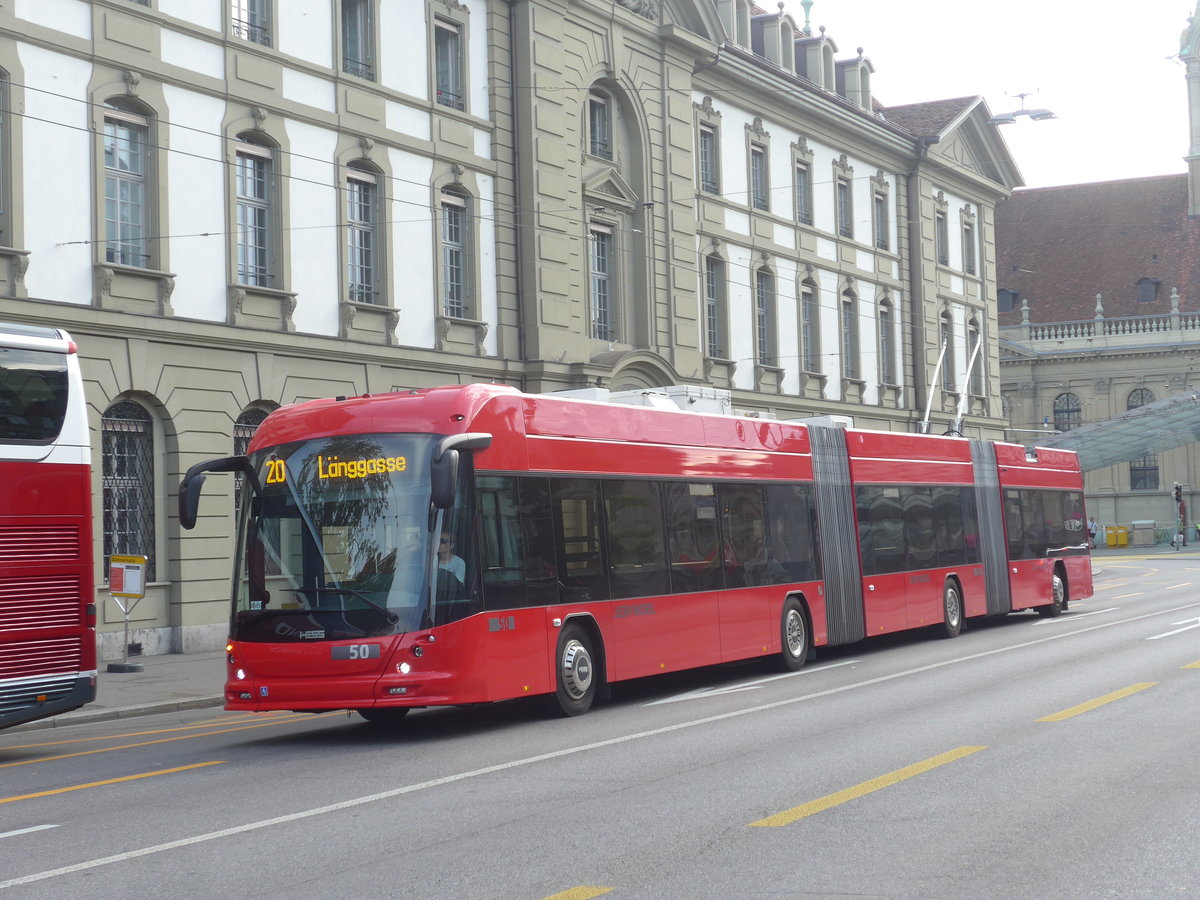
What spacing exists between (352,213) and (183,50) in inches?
175

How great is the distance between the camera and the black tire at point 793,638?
1931 centimetres

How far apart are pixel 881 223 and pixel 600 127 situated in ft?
51.3

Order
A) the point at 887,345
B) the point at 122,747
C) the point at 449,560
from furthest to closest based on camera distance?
1. the point at 887,345
2. the point at 122,747
3. the point at 449,560

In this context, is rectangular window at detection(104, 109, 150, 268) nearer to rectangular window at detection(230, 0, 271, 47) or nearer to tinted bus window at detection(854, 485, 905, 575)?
rectangular window at detection(230, 0, 271, 47)

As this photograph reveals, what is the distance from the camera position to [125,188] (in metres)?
23.4

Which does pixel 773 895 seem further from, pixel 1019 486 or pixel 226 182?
pixel 1019 486

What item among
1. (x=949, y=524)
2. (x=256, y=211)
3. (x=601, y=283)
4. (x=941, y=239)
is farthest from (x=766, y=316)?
(x=256, y=211)

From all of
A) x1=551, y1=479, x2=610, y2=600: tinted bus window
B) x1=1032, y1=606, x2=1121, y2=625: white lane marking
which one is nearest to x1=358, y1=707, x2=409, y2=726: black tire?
x1=551, y1=479, x2=610, y2=600: tinted bus window

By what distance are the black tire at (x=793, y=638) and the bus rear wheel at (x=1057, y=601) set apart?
10.4 m

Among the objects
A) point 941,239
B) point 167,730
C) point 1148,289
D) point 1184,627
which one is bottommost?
point 167,730

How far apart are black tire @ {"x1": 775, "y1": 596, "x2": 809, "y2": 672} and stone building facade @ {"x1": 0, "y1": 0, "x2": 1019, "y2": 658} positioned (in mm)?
9299

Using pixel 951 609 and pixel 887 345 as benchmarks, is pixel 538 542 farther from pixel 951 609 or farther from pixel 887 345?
pixel 887 345

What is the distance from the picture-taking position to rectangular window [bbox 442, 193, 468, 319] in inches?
1171

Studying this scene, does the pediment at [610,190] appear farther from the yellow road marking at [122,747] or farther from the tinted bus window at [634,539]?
the yellow road marking at [122,747]
